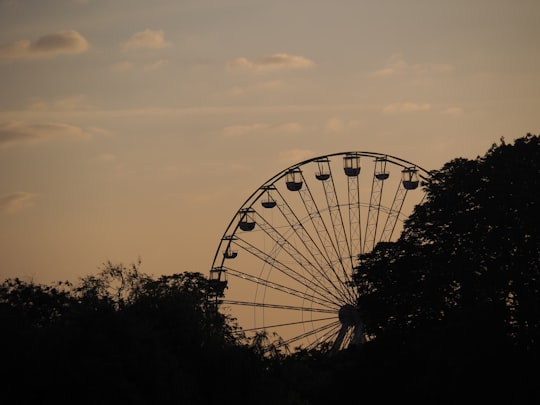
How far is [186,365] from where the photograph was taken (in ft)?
224

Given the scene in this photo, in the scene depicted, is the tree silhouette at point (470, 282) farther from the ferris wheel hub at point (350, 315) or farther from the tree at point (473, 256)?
the ferris wheel hub at point (350, 315)

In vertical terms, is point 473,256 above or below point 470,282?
above

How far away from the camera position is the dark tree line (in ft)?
211

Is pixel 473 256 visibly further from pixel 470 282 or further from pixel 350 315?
pixel 350 315

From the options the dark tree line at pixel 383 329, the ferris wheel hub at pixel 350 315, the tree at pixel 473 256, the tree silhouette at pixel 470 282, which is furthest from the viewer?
the ferris wheel hub at pixel 350 315

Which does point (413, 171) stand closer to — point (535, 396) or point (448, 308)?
point (448, 308)

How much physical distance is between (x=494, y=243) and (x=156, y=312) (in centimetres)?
1908

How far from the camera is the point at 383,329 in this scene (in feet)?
269

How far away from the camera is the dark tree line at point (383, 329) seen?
2534 inches

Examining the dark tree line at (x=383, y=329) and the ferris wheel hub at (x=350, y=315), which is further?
the ferris wheel hub at (x=350, y=315)

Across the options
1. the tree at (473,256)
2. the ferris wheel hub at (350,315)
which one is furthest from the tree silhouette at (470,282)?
the ferris wheel hub at (350,315)

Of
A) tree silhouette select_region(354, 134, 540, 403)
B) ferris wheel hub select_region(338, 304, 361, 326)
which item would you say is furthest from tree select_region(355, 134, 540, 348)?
ferris wheel hub select_region(338, 304, 361, 326)

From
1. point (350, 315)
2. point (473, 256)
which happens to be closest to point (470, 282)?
point (473, 256)

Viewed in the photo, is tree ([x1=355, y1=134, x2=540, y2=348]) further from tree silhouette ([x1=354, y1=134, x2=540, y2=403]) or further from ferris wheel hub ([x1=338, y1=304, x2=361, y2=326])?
ferris wheel hub ([x1=338, y1=304, x2=361, y2=326])
